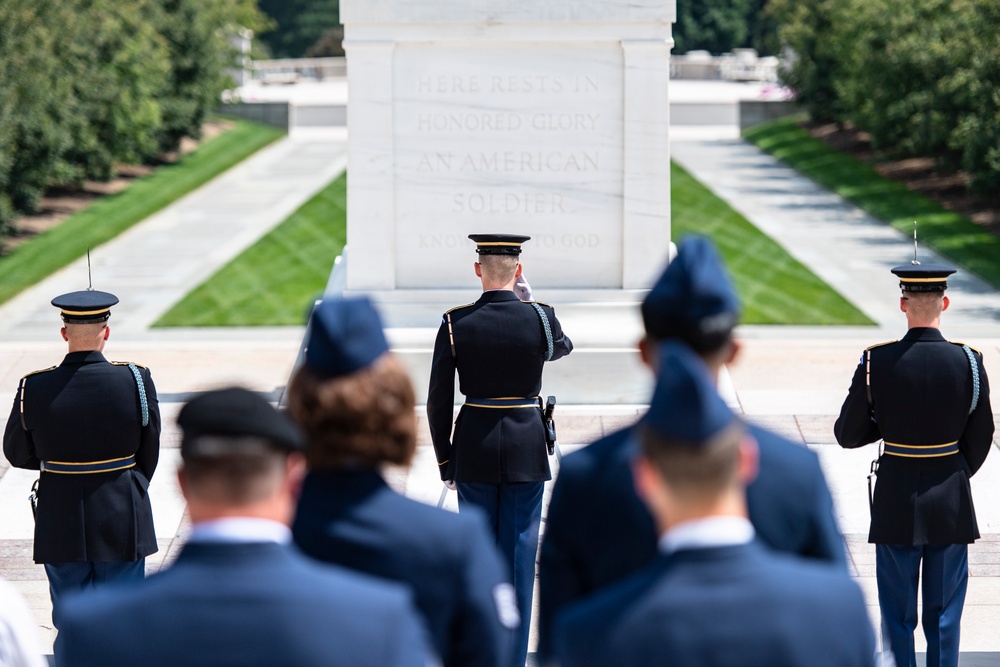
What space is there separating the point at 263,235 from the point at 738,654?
16779mm

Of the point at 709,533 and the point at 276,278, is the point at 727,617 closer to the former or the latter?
the point at 709,533

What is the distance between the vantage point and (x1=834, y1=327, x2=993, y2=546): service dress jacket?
5234mm

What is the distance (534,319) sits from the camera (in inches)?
237

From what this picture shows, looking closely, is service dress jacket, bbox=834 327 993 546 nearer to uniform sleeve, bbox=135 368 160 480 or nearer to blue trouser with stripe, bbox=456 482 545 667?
blue trouser with stripe, bbox=456 482 545 667

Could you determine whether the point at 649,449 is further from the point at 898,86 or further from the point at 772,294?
the point at 898,86

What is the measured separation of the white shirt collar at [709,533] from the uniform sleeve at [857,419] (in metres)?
3.05

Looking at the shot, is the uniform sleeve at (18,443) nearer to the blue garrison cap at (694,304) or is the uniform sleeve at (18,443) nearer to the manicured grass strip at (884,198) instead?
the blue garrison cap at (694,304)

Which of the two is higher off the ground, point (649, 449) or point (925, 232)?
point (649, 449)

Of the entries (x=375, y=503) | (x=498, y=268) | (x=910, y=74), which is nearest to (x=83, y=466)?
(x=498, y=268)

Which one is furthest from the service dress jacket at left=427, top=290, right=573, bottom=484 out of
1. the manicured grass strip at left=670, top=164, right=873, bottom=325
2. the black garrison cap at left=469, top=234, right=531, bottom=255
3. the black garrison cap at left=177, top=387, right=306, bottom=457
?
the manicured grass strip at left=670, top=164, right=873, bottom=325

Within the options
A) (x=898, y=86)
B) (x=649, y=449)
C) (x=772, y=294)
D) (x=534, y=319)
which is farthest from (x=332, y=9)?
(x=649, y=449)

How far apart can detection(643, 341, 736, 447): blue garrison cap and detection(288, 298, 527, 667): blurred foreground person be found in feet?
2.13

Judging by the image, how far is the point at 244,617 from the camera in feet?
7.93

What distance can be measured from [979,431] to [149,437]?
3.16 metres
